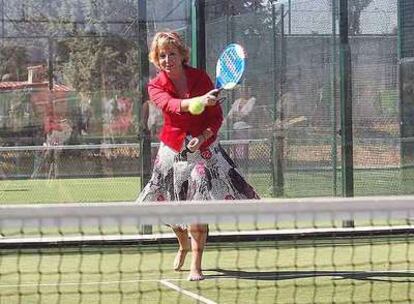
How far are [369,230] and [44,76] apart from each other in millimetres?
3303

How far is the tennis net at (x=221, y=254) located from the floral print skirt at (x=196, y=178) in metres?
0.28

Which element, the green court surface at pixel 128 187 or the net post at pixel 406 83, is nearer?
the green court surface at pixel 128 187

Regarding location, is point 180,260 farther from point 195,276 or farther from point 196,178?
point 196,178

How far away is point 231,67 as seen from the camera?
695cm

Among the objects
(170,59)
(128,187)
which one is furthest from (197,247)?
(128,187)

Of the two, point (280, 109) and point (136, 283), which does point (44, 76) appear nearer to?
point (280, 109)

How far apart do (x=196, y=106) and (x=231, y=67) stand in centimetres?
95

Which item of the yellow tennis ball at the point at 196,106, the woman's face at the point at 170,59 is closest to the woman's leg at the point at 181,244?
the yellow tennis ball at the point at 196,106

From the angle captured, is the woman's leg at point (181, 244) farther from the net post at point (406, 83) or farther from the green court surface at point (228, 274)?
the net post at point (406, 83)

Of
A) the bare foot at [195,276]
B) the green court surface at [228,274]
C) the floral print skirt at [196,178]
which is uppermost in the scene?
the floral print skirt at [196,178]

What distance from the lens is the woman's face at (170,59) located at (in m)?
6.48

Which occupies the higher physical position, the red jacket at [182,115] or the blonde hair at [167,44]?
the blonde hair at [167,44]

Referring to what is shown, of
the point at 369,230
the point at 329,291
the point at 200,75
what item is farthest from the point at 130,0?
the point at 329,291

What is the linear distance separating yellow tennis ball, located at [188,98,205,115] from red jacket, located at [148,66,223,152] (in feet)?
0.78
